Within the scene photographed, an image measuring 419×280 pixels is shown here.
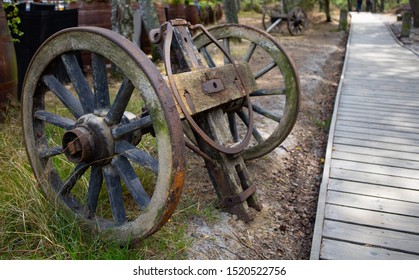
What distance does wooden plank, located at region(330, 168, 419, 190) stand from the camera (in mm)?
3131

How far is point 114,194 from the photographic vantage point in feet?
6.92

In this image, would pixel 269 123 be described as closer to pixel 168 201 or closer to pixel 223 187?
pixel 223 187

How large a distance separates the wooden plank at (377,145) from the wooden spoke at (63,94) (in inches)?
106

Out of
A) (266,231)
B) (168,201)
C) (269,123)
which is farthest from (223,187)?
(269,123)

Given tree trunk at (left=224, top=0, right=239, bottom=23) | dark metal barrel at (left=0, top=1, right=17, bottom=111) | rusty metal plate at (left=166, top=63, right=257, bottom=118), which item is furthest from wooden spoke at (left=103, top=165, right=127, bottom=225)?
tree trunk at (left=224, top=0, right=239, bottom=23)

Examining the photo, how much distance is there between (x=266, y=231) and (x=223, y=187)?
42 cm

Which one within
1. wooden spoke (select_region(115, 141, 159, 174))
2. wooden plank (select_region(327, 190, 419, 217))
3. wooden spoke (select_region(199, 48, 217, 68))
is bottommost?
→ wooden plank (select_region(327, 190, 419, 217))

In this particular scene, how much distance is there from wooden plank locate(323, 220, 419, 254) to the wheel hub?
4.83ft

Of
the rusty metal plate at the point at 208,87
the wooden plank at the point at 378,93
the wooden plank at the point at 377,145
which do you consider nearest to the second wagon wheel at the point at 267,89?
the rusty metal plate at the point at 208,87

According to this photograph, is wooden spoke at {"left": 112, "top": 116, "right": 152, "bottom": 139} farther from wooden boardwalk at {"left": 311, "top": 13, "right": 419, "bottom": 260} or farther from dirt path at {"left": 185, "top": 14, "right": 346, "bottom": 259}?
wooden boardwalk at {"left": 311, "top": 13, "right": 419, "bottom": 260}

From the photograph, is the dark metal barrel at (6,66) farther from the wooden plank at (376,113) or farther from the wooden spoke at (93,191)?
the wooden plank at (376,113)

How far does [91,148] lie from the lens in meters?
2.04

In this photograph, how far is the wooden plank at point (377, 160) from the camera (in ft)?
11.4

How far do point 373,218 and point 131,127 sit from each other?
1.76 meters
